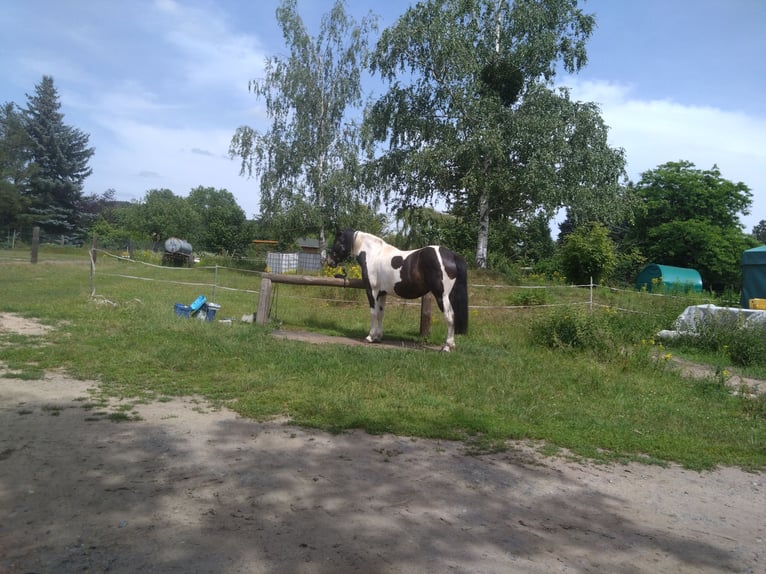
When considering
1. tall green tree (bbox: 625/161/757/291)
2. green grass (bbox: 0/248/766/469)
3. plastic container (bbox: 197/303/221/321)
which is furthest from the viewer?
tall green tree (bbox: 625/161/757/291)

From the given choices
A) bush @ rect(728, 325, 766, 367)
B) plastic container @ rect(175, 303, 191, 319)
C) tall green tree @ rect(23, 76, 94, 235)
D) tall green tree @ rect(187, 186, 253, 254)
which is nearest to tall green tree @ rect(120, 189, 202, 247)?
tall green tree @ rect(187, 186, 253, 254)

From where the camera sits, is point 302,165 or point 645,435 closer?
point 645,435

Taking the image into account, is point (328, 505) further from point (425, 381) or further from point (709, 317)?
point (709, 317)

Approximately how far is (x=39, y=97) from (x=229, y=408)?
156ft

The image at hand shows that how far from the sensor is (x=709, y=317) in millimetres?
11344

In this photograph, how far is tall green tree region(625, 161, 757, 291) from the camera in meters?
32.3

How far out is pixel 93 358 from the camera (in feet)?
22.3

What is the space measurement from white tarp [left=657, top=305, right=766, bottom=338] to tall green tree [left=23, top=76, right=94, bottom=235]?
139ft

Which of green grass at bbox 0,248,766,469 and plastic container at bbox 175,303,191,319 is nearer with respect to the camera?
green grass at bbox 0,248,766,469

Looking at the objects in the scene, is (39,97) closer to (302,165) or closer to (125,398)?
(302,165)

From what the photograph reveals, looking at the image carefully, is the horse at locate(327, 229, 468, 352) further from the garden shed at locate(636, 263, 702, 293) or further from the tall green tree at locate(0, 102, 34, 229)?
the tall green tree at locate(0, 102, 34, 229)

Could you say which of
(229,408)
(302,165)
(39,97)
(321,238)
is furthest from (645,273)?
(39,97)

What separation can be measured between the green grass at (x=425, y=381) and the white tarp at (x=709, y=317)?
129 cm

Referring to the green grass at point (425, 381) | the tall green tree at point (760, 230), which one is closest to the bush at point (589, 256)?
the green grass at point (425, 381)
